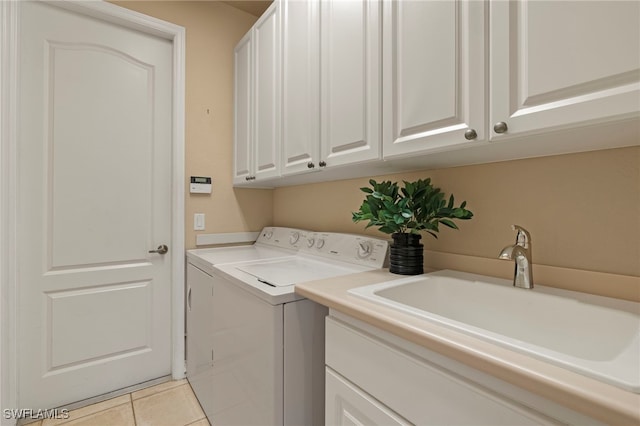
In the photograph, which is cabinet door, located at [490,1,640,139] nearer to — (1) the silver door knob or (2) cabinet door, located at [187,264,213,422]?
(2) cabinet door, located at [187,264,213,422]

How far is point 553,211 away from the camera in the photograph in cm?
96

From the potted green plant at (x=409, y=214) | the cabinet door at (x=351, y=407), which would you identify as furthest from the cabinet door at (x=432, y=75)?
the cabinet door at (x=351, y=407)

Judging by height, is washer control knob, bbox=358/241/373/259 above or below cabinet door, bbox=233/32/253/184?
below

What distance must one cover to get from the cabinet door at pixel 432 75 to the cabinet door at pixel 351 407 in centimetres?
76

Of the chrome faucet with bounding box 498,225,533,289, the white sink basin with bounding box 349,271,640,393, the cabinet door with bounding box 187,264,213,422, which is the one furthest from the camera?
the cabinet door with bounding box 187,264,213,422

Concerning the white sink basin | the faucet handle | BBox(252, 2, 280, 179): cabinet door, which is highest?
BBox(252, 2, 280, 179): cabinet door

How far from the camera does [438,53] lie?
0.91 meters

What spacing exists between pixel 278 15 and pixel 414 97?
1.16 metres

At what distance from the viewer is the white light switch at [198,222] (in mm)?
2133

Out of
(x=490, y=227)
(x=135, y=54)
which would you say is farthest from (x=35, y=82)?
(x=490, y=227)

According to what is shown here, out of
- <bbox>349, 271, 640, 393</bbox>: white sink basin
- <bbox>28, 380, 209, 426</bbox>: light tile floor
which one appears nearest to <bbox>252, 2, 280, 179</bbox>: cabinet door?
<bbox>349, 271, 640, 393</bbox>: white sink basin

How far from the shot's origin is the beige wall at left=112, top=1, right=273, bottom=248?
6.91 feet

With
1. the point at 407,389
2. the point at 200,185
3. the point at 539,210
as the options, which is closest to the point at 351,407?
the point at 407,389

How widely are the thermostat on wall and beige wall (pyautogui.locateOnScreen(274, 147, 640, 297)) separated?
1.50 meters
